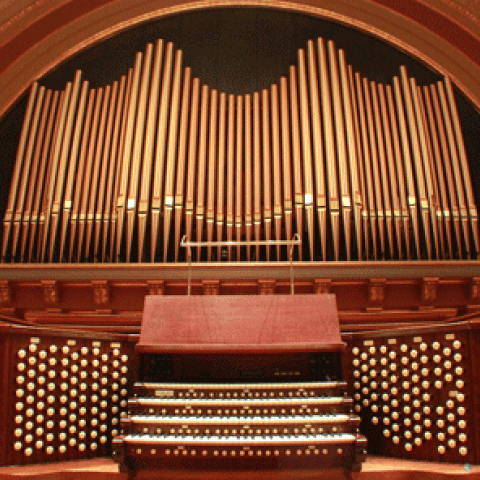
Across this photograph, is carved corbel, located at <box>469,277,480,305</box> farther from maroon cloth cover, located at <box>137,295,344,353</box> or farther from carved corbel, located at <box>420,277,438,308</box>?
maroon cloth cover, located at <box>137,295,344,353</box>

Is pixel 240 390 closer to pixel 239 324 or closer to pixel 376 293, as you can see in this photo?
pixel 239 324

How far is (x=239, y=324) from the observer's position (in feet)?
9.89

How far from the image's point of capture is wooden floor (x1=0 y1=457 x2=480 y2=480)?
246 centimetres

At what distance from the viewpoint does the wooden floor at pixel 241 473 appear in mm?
2461

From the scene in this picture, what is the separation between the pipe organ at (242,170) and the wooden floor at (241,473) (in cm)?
202

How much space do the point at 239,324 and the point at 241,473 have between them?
2.71 ft

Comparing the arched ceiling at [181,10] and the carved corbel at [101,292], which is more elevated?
the arched ceiling at [181,10]

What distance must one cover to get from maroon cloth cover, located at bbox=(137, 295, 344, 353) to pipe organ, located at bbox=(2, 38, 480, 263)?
48.5 inches

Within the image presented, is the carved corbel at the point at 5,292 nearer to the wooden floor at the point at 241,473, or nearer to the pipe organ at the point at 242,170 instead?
the pipe organ at the point at 242,170

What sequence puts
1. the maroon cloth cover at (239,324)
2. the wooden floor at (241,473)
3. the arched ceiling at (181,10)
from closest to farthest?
1. the wooden floor at (241,473)
2. the maroon cloth cover at (239,324)
3. the arched ceiling at (181,10)

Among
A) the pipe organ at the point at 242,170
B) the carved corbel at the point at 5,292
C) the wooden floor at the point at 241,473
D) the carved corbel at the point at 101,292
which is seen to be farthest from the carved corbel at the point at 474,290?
the carved corbel at the point at 5,292

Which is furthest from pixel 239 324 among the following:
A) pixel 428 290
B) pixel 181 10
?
pixel 181 10

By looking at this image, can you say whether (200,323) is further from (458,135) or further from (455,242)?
(458,135)

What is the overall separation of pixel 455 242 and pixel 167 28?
3991 millimetres
